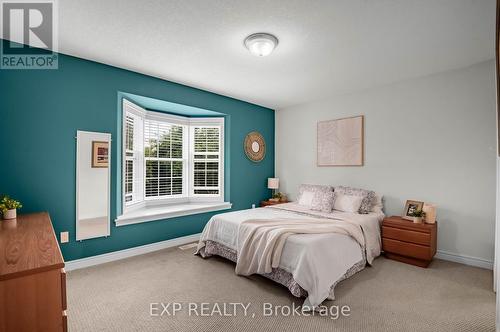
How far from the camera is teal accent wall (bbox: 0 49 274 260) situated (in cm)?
267

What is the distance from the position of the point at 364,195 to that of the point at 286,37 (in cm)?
264

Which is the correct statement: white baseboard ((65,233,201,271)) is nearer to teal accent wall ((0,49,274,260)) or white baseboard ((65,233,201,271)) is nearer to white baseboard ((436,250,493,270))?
teal accent wall ((0,49,274,260))

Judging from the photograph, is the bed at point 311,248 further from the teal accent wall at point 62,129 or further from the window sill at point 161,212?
the teal accent wall at point 62,129

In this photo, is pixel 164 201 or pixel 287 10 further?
pixel 164 201

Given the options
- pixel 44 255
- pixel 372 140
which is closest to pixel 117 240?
→ pixel 44 255

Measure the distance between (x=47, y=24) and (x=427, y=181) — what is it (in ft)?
16.2

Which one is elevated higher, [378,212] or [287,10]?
[287,10]

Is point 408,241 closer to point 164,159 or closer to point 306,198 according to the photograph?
point 306,198

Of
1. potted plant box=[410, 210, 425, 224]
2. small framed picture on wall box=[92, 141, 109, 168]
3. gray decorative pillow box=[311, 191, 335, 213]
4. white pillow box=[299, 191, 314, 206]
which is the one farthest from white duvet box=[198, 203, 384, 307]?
small framed picture on wall box=[92, 141, 109, 168]

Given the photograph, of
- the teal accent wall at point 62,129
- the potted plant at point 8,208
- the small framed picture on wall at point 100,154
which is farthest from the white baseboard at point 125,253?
the small framed picture on wall at point 100,154

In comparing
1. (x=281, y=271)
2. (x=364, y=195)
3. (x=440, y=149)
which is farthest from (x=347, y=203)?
(x=281, y=271)

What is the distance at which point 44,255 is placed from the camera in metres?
1.29

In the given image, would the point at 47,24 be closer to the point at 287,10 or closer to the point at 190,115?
the point at 287,10

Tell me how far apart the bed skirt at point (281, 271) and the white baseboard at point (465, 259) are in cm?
130
